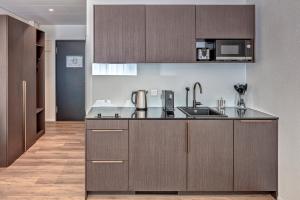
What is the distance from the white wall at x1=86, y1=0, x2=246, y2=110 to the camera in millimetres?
4375

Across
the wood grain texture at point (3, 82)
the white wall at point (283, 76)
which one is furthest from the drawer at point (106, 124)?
the wood grain texture at point (3, 82)

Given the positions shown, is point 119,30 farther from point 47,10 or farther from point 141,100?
point 47,10

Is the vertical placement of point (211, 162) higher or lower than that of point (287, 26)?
lower

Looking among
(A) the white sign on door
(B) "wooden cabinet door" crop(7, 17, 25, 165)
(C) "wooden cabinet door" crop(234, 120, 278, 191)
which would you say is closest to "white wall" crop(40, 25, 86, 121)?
(A) the white sign on door

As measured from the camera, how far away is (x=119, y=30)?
3896 mm

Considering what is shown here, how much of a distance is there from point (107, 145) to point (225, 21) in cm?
180

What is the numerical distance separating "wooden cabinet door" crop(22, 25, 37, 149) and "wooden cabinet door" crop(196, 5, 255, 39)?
2972 millimetres

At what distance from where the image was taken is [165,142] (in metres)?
3.55

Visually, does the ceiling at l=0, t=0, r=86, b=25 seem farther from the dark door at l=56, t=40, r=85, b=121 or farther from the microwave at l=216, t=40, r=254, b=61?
the microwave at l=216, t=40, r=254, b=61

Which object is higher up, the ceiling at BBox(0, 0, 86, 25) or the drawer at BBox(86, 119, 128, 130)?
the ceiling at BBox(0, 0, 86, 25)

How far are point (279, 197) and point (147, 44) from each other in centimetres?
202

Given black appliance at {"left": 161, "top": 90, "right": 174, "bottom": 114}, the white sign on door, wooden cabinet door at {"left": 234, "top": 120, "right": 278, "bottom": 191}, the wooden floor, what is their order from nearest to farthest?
wooden cabinet door at {"left": 234, "top": 120, "right": 278, "bottom": 191} < the wooden floor < black appliance at {"left": 161, "top": 90, "right": 174, "bottom": 114} < the white sign on door

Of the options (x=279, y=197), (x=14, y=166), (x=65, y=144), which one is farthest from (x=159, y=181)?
(x=65, y=144)

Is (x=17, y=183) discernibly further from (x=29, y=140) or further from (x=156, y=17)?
(x=156, y=17)
